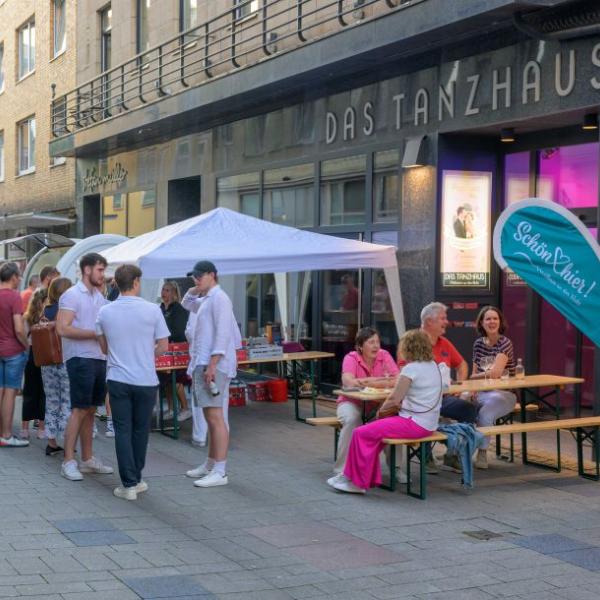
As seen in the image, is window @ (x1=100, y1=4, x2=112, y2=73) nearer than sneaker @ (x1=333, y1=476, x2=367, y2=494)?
No

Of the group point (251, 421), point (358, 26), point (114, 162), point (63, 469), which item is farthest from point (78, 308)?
point (114, 162)

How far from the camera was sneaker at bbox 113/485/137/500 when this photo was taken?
326 inches

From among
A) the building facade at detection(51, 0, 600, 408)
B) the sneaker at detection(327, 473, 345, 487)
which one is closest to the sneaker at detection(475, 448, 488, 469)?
the sneaker at detection(327, 473, 345, 487)

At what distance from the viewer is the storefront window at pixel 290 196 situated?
16.2 metres

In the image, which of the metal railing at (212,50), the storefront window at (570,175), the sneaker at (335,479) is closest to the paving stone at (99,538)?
the sneaker at (335,479)

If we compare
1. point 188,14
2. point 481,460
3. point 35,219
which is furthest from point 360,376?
point 35,219

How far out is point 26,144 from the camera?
31.5 metres

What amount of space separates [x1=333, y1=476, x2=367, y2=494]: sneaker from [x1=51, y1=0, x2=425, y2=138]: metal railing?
5.79m

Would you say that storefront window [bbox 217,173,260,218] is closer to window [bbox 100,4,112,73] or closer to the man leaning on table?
window [bbox 100,4,112,73]

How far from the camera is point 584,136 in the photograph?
11.9 meters

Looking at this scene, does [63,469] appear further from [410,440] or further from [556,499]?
[556,499]

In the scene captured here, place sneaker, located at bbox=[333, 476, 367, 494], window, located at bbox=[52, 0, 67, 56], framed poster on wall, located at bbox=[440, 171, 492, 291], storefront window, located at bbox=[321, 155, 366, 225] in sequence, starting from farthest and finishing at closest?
window, located at bbox=[52, 0, 67, 56]
storefront window, located at bbox=[321, 155, 366, 225]
framed poster on wall, located at bbox=[440, 171, 492, 291]
sneaker, located at bbox=[333, 476, 367, 494]

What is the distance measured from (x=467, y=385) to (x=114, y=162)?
639 inches

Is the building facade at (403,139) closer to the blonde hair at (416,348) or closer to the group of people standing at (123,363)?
the blonde hair at (416,348)
